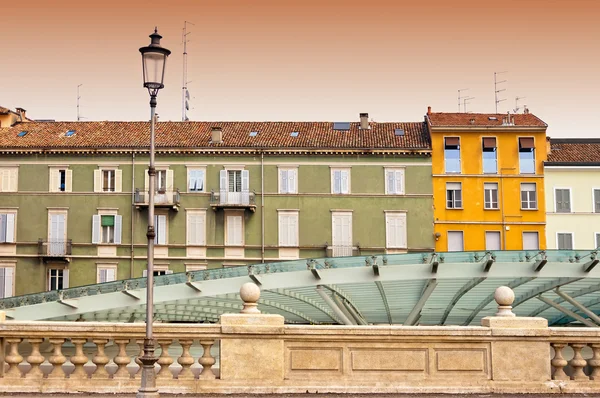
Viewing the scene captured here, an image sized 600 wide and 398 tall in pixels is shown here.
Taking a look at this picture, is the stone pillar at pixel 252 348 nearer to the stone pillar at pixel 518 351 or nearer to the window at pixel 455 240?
the stone pillar at pixel 518 351

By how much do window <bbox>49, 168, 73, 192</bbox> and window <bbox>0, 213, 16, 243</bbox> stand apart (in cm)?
292

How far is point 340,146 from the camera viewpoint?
46.7 m

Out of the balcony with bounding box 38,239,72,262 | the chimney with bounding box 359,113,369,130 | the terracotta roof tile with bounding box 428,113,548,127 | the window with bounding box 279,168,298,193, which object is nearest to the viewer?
the balcony with bounding box 38,239,72,262

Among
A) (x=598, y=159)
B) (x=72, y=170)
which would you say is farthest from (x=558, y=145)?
(x=72, y=170)

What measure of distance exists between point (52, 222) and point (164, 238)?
22.3 ft

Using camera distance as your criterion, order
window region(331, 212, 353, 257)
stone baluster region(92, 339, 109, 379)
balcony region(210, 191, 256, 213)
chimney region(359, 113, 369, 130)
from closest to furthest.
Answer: stone baluster region(92, 339, 109, 379) → window region(331, 212, 353, 257) → balcony region(210, 191, 256, 213) → chimney region(359, 113, 369, 130)

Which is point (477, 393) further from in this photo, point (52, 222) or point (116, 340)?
point (52, 222)

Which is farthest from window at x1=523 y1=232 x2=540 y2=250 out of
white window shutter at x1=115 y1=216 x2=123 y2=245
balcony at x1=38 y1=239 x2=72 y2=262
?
balcony at x1=38 y1=239 x2=72 y2=262

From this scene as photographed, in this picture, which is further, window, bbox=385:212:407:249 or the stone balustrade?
window, bbox=385:212:407:249

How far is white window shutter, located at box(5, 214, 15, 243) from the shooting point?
47438mm

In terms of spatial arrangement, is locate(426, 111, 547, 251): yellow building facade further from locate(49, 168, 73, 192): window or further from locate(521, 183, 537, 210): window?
locate(49, 168, 73, 192): window

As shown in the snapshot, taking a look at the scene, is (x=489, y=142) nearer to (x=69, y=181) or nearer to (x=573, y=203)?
(x=573, y=203)

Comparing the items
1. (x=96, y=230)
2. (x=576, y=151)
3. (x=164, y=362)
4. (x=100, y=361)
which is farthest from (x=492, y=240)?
(x=100, y=361)

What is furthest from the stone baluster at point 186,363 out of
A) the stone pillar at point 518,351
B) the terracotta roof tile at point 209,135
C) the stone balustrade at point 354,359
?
the terracotta roof tile at point 209,135
